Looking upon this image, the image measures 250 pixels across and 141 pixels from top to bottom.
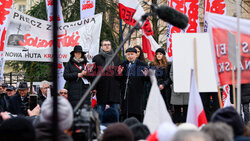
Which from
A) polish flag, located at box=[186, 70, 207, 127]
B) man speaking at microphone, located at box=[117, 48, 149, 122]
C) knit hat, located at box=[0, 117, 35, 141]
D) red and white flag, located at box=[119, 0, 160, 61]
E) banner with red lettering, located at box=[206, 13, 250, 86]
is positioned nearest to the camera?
knit hat, located at box=[0, 117, 35, 141]

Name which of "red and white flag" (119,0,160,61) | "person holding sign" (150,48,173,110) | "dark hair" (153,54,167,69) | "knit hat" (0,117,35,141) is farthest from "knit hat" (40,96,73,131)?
"red and white flag" (119,0,160,61)

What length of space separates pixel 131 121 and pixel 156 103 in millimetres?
542

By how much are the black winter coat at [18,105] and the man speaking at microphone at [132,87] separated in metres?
1.94

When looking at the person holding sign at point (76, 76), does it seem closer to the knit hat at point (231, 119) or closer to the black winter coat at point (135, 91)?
the black winter coat at point (135, 91)

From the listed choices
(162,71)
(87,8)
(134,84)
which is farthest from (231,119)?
(87,8)

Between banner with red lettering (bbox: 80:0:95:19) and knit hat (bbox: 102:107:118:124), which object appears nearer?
knit hat (bbox: 102:107:118:124)

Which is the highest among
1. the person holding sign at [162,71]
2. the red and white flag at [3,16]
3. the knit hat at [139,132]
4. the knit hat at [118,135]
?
the red and white flag at [3,16]

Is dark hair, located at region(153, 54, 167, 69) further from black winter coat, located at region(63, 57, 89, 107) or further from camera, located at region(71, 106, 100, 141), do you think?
camera, located at region(71, 106, 100, 141)

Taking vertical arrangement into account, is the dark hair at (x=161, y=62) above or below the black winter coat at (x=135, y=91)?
above

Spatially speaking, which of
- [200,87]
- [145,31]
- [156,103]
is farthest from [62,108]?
[145,31]

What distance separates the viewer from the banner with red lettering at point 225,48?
692 centimetres

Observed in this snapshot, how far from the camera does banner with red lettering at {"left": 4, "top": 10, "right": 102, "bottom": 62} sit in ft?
37.2

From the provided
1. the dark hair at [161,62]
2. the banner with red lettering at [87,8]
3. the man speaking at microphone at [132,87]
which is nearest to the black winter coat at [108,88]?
the man speaking at microphone at [132,87]

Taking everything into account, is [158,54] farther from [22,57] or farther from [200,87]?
[22,57]
